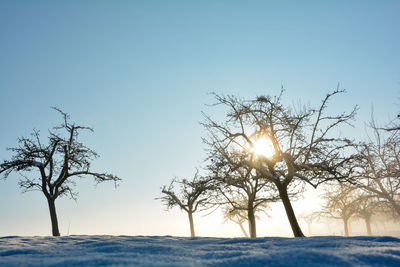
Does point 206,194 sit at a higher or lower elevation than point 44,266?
higher

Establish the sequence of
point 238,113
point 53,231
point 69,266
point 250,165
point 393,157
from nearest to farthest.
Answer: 1. point 69,266
2. point 250,165
3. point 238,113
4. point 53,231
5. point 393,157

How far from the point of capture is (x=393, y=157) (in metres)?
18.6

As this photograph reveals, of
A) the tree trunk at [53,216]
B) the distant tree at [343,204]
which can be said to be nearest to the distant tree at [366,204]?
the distant tree at [343,204]

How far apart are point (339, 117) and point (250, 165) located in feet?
15.5

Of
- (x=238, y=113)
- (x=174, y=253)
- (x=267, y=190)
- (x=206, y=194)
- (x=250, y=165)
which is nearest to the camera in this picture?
(x=174, y=253)

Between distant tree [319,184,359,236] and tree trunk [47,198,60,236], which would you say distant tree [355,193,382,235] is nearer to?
distant tree [319,184,359,236]

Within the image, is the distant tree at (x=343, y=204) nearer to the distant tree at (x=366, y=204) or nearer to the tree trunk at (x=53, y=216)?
the distant tree at (x=366, y=204)

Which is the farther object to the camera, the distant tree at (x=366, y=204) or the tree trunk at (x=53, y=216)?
the distant tree at (x=366, y=204)

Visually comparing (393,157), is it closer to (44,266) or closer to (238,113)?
(238,113)

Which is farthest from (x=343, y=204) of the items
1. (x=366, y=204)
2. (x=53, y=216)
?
(x=53, y=216)

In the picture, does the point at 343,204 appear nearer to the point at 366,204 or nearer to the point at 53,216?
the point at 366,204

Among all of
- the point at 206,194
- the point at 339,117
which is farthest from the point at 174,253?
the point at 206,194

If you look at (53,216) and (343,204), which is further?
(343,204)

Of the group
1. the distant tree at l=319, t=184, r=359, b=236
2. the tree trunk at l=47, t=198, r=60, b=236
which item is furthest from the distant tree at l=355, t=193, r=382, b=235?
the tree trunk at l=47, t=198, r=60, b=236
